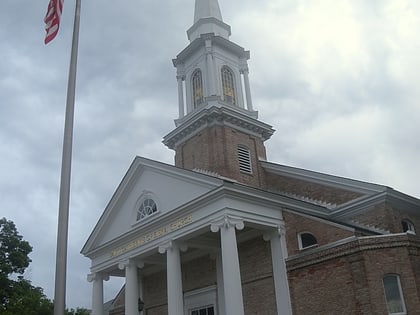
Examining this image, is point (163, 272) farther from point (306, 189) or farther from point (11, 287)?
point (11, 287)

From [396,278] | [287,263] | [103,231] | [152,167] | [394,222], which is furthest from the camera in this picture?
[103,231]

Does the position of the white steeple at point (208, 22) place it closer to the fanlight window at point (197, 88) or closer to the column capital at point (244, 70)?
the column capital at point (244, 70)

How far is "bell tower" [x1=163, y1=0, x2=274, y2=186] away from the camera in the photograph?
28234 mm

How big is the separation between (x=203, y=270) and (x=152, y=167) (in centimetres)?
583

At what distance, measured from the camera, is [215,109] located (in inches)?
1118

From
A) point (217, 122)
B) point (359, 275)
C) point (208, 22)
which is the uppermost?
point (208, 22)

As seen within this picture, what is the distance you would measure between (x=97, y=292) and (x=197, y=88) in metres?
13.3

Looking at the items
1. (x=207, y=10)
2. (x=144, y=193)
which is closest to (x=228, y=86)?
(x=207, y=10)

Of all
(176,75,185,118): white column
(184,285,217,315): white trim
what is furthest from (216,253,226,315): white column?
(176,75,185,118): white column

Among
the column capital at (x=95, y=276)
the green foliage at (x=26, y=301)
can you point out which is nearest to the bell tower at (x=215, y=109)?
the column capital at (x=95, y=276)

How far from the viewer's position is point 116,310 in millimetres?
32312

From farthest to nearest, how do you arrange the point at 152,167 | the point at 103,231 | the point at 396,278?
the point at 103,231
the point at 152,167
the point at 396,278

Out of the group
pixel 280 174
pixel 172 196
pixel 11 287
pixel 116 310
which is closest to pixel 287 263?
pixel 172 196

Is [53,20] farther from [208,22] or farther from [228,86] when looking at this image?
[208,22]
